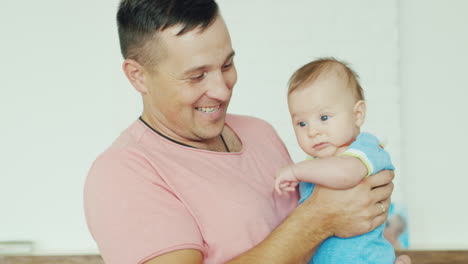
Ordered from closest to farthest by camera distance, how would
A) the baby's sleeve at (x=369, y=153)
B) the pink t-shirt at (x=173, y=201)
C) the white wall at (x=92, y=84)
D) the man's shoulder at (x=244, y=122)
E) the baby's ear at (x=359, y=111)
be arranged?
the pink t-shirt at (x=173, y=201) → the baby's sleeve at (x=369, y=153) → the baby's ear at (x=359, y=111) → the man's shoulder at (x=244, y=122) → the white wall at (x=92, y=84)

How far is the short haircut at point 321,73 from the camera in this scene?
1523mm

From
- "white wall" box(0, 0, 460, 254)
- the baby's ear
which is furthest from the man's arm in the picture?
"white wall" box(0, 0, 460, 254)

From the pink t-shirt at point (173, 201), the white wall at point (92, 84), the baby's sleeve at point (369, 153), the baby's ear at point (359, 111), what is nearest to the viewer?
the pink t-shirt at point (173, 201)

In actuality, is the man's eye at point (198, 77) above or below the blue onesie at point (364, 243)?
above

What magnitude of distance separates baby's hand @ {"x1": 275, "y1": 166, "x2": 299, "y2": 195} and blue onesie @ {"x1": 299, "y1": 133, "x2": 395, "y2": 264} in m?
0.14

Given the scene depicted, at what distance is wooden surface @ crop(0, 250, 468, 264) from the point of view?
124 inches

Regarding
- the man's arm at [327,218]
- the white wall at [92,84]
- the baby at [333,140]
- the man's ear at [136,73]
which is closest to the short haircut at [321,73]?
the baby at [333,140]

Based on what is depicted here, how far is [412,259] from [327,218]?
1.89 meters

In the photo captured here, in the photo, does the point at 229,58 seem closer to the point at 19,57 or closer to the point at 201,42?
the point at 201,42

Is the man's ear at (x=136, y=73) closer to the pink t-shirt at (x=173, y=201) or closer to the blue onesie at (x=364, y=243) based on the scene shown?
the pink t-shirt at (x=173, y=201)

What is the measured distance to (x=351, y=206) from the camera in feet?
4.73

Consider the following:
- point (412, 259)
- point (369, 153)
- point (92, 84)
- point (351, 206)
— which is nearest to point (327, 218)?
point (351, 206)

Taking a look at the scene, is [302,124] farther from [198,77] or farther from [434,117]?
[434,117]

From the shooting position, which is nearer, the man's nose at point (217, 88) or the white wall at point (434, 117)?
the man's nose at point (217, 88)
